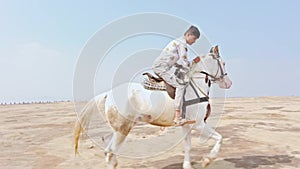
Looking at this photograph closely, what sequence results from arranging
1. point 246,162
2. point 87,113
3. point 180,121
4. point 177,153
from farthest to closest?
1. point 177,153
2. point 246,162
3. point 87,113
4. point 180,121

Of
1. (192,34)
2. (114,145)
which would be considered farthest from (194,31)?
(114,145)

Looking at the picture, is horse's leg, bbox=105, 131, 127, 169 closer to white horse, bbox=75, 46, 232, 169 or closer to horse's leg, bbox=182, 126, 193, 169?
white horse, bbox=75, 46, 232, 169

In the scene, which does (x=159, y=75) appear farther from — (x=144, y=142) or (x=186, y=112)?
(x=144, y=142)

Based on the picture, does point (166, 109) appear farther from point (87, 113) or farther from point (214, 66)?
point (87, 113)

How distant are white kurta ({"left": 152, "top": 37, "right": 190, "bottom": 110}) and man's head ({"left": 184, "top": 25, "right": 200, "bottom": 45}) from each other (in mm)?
95

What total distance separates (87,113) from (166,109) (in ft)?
5.73

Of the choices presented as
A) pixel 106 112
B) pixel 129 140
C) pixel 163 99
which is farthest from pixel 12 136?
pixel 163 99

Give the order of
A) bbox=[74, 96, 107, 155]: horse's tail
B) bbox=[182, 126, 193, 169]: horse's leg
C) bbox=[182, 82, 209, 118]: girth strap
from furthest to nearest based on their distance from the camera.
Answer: bbox=[182, 126, 193, 169]: horse's leg < bbox=[74, 96, 107, 155]: horse's tail < bbox=[182, 82, 209, 118]: girth strap

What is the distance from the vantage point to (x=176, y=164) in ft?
23.8

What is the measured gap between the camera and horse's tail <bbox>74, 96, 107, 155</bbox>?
650cm

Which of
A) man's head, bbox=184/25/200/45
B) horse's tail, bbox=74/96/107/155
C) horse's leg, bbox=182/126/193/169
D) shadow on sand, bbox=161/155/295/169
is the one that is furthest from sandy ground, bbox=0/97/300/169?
man's head, bbox=184/25/200/45

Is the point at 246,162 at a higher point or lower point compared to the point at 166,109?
lower

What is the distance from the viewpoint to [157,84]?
6.32m

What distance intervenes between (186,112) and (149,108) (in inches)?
31.5
